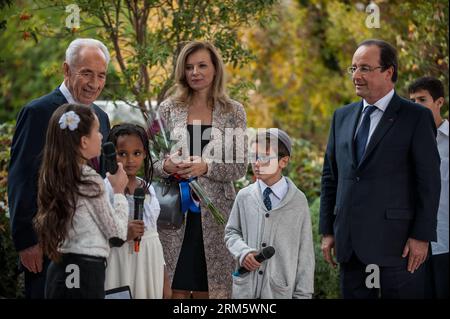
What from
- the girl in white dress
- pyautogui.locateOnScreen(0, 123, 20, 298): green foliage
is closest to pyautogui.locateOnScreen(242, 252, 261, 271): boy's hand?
the girl in white dress

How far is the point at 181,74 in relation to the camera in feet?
20.4

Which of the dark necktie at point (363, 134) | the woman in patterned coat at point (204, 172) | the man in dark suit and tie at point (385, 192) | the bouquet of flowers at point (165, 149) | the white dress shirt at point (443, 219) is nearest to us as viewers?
the man in dark suit and tie at point (385, 192)

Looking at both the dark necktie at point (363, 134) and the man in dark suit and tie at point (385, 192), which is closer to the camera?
the man in dark suit and tie at point (385, 192)

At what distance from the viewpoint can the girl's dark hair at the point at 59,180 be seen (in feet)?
16.1

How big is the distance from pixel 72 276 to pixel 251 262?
1.08 metres

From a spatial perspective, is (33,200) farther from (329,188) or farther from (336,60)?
(336,60)

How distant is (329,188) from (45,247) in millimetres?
2029

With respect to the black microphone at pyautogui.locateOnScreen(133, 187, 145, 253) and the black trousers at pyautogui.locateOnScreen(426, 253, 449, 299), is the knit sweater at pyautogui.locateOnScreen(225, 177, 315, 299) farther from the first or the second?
the black trousers at pyautogui.locateOnScreen(426, 253, 449, 299)

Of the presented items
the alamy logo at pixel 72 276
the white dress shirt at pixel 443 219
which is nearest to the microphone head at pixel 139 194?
the alamy logo at pixel 72 276

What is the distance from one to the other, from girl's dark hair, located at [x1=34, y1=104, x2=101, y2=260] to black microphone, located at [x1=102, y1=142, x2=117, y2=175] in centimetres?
14

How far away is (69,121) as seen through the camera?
498cm

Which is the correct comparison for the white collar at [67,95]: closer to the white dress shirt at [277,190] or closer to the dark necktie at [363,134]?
the white dress shirt at [277,190]

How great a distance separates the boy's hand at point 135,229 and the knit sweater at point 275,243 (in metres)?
0.62

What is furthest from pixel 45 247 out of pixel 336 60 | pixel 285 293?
pixel 336 60
